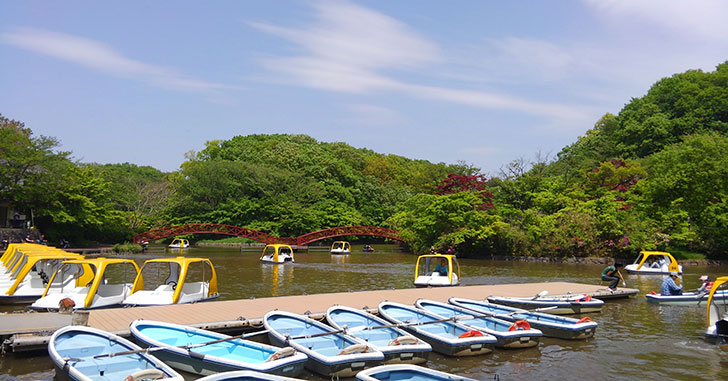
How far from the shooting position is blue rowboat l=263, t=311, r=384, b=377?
1039 centimetres

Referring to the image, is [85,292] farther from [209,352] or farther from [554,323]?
[554,323]

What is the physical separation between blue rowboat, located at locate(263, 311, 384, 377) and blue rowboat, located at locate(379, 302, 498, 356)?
1856 millimetres

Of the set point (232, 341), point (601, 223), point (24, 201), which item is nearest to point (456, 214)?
point (601, 223)

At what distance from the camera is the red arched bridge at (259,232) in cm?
5816

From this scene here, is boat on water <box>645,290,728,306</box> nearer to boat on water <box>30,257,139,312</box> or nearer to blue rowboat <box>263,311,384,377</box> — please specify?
blue rowboat <box>263,311,384,377</box>

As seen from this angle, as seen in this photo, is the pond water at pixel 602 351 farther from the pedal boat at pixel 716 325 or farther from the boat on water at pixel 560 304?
the boat on water at pixel 560 304

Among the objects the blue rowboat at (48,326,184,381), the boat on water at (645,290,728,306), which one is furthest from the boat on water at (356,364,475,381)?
the boat on water at (645,290,728,306)

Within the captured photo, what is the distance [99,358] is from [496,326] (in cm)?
926

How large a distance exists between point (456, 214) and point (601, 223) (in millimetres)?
11899

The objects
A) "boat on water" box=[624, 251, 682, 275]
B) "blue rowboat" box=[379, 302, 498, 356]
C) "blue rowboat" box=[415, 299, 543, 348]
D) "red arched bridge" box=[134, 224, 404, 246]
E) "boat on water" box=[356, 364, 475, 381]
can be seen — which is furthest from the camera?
"red arched bridge" box=[134, 224, 404, 246]

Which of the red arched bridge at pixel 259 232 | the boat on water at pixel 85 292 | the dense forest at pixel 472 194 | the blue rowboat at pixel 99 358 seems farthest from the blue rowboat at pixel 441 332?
the red arched bridge at pixel 259 232

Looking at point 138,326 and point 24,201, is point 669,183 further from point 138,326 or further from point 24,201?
point 24,201

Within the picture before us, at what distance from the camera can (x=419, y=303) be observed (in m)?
16.1

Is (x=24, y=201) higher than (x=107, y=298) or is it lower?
higher
